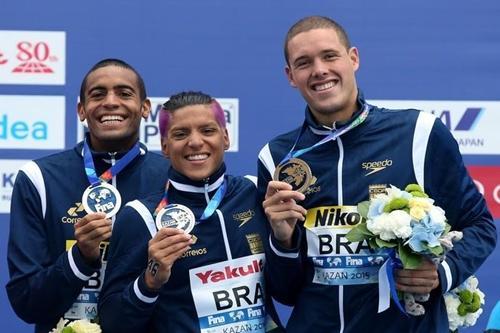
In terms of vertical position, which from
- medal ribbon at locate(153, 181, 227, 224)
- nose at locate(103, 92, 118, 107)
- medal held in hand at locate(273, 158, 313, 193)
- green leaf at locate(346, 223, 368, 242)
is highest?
nose at locate(103, 92, 118, 107)

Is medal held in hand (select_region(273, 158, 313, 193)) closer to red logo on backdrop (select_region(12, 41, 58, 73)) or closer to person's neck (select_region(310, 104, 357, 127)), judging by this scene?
person's neck (select_region(310, 104, 357, 127))

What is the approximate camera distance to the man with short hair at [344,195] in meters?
2.50

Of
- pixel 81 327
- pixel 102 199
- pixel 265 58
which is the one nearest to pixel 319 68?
pixel 102 199

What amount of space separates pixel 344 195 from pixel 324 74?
1.11 ft

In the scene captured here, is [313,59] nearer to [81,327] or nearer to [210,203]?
[210,203]

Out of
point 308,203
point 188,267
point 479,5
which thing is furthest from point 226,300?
point 479,5

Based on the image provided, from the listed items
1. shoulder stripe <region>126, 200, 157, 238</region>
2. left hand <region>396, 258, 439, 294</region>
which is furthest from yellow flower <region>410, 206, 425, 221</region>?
shoulder stripe <region>126, 200, 157, 238</region>

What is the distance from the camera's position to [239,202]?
8.93 ft

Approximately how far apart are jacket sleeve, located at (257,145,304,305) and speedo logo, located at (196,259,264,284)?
39 mm

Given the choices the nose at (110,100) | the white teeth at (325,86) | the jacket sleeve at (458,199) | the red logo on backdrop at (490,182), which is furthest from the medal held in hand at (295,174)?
the red logo on backdrop at (490,182)

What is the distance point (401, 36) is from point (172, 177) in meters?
1.54

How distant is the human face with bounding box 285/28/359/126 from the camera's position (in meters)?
2.60

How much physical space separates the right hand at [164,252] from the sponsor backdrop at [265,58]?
1.41 meters

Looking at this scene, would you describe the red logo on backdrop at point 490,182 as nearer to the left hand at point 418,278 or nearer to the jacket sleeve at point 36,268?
the left hand at point 418,278
